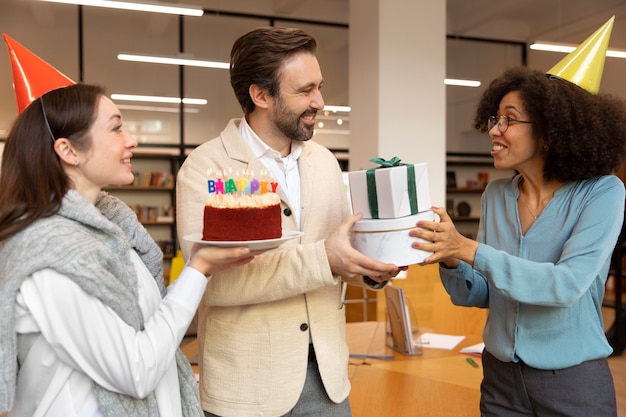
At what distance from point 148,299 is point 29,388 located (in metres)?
0.30

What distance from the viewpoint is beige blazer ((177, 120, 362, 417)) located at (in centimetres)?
148

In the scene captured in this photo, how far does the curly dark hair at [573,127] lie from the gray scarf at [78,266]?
1.15 meters

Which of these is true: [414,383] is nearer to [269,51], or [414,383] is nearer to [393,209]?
[393,209]

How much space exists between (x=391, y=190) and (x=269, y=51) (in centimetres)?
57

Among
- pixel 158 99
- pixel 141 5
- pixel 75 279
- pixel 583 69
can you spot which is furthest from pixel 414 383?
pixel 158 99

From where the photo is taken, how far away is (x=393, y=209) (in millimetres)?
1416

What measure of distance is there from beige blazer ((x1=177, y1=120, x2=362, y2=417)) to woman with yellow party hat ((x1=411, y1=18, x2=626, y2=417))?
1.11 ft

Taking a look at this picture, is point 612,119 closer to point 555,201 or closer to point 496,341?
point 555,201

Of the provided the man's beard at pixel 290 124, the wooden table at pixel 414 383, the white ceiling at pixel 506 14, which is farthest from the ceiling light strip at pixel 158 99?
the man's beard at pixel 290 124

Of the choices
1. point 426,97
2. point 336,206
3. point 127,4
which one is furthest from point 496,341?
point 127,4

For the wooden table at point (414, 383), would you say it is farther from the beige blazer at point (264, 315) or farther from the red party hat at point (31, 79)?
the red party hat at point (31, 79)

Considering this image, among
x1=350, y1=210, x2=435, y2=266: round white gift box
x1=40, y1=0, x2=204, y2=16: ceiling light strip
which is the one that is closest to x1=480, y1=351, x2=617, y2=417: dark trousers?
x1=350, y1=210, x2=435, y2=266: round white gift box

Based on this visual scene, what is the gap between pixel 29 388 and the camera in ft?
3.93

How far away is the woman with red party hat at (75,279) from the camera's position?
111 centimetres
